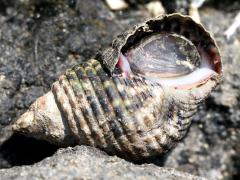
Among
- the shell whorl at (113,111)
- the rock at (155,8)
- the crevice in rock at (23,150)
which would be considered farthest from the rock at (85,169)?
the rock at (155,8)

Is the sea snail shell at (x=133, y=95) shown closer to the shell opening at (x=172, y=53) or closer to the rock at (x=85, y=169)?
the shell opening at (x=172, y=53)

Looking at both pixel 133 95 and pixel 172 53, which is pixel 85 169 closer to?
pixel 133 95

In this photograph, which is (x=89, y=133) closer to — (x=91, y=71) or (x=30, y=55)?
(x=91, y=71)

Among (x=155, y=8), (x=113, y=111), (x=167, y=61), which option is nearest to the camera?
(x=113, y=111)

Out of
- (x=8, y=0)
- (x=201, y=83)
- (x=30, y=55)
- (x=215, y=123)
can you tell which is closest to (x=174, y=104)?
(x=201, y=83)

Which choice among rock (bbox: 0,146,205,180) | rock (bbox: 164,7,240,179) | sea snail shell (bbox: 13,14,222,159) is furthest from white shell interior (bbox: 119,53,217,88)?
rock (bbox: 0,146,205,180)

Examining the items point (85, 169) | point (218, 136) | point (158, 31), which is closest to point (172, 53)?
point (158, 31)
